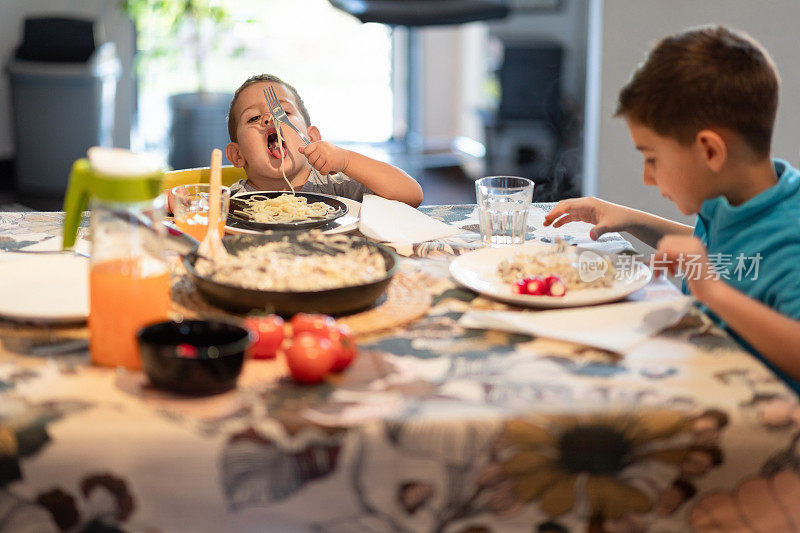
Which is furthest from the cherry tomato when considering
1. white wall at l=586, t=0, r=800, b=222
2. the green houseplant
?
the green houseplant

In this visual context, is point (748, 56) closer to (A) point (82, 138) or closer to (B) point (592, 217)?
(B) point (592, 217)

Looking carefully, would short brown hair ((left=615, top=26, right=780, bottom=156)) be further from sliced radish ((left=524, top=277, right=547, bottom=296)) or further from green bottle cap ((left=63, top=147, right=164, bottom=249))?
green bottle cap ((left=63, top=147, right=164, bottom=249))

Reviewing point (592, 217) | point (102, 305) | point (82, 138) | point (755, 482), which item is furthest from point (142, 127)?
point (755, 482)

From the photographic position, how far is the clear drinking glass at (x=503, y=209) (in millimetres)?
1513

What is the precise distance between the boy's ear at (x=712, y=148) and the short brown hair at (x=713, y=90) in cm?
2

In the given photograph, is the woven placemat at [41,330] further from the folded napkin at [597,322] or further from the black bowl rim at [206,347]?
the folded napkin at [597,322]

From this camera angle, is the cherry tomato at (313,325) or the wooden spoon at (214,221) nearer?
the cherry tomato at (313,325)

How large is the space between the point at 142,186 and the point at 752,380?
26.6 inches

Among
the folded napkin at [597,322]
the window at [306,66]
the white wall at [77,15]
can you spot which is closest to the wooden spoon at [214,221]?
the folded napkin at [597,322]

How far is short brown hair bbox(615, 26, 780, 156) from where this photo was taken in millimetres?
1282

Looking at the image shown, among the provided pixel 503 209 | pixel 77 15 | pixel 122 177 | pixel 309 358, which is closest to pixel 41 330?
pixel 122 177

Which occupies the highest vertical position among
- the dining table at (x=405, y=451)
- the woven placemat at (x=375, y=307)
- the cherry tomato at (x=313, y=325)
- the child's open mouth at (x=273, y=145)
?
the child's open mouth at (x=273, y=145)

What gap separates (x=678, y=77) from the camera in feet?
4.30

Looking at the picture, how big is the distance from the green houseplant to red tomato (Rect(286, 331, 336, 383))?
385 centimetres
